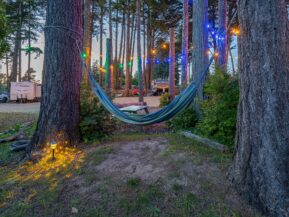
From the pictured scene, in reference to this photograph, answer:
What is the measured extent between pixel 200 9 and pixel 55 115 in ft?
8.73

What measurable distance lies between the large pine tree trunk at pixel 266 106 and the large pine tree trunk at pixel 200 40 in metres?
Result: 1.89

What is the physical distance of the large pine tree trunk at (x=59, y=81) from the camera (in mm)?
2576

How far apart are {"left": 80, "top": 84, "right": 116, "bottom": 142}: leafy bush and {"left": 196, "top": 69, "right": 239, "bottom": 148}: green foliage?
4.03ft

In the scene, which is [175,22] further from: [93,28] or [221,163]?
[221,163]

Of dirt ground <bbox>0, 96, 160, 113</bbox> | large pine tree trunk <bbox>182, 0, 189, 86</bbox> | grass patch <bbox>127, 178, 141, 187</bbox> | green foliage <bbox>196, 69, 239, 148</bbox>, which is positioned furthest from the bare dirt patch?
dirt ground <bbox>0, 96, 160, 113</bbox>

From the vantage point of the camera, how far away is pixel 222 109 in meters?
2.44

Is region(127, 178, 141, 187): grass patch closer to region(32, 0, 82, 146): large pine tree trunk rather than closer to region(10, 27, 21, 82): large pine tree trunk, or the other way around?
region(32, 0, 82, 146): large pine tree trunk

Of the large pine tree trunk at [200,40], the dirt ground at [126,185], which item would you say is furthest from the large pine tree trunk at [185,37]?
the dirt ground at [126,185]

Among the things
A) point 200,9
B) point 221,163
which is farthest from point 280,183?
point 200,9

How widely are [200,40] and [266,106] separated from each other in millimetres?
2263

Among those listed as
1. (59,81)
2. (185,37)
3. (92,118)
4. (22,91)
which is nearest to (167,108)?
(92,118)

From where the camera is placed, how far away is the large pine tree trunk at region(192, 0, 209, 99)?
3508 millimetres

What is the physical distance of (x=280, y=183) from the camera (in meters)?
1.47

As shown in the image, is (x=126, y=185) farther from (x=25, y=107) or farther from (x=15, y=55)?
(x=15, y=55)
